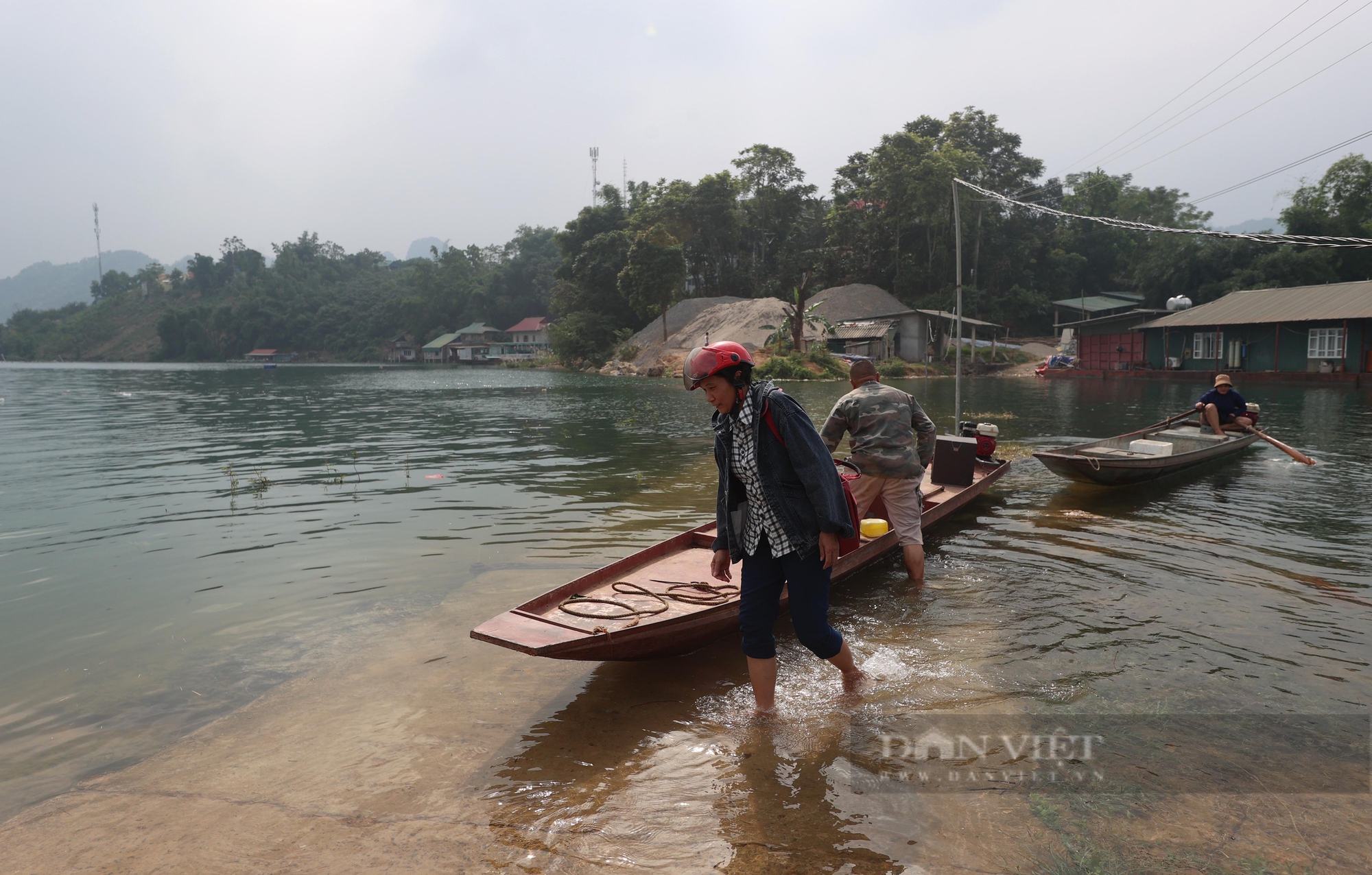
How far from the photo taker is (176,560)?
29.5 feet

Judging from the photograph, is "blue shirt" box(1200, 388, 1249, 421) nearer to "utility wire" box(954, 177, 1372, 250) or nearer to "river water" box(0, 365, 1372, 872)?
"river water" box(0, 365, 1372, 872)

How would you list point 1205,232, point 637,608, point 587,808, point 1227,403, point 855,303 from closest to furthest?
point 587,808 < point 637,608 < point 1205,232 < point 1227,403 < point 855,303

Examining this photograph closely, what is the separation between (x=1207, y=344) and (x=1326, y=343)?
558cm

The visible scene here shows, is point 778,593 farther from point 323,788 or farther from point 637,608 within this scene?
point 323,788

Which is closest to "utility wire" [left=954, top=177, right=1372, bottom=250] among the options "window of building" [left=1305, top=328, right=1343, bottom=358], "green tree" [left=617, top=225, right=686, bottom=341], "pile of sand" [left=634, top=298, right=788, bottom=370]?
"window of building" [left=1305, top=328, right=1343, bottom=358]

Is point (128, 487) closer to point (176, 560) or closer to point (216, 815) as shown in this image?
point (176, 560)

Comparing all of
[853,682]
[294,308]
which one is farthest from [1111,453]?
[294,308]

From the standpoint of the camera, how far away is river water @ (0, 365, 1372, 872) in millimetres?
3951

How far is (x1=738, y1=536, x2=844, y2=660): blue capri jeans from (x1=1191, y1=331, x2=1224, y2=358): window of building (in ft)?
146

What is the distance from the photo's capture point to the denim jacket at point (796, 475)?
157 inches

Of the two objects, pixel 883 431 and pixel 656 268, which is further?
pixel 656 268

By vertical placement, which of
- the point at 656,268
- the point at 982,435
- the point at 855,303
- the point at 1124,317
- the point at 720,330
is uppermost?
the point at 656,268

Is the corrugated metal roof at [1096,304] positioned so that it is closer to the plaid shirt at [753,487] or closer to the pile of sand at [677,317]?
the pile of sand at [677,317]

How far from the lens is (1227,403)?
1370 cm
